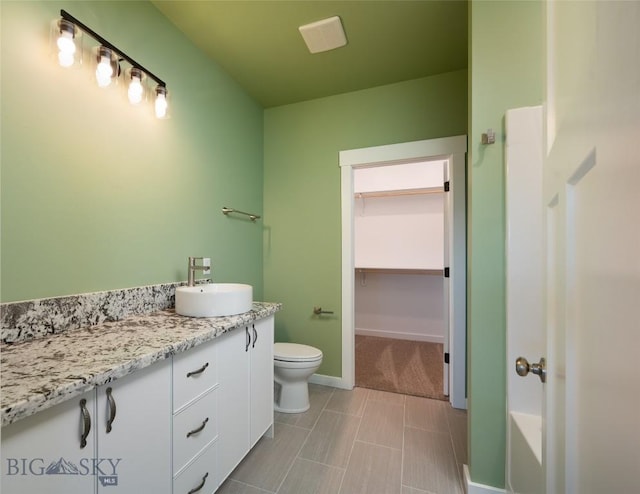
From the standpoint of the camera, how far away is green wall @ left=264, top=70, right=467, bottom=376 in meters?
2.18

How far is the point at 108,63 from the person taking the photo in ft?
3.86

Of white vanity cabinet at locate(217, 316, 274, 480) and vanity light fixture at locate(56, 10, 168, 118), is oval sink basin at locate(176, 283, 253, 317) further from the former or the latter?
vanity light fixture at locate(56, 10, 168, 118)

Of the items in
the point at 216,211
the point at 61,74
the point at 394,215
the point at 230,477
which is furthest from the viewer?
the point at 394,215

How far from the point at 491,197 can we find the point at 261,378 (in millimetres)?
1509

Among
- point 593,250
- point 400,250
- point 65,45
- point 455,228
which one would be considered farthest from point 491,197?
point 400,250

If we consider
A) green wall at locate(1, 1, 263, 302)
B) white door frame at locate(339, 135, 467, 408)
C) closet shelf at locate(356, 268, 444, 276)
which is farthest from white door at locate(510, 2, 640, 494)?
closet shelf at locate(356, 268, 444, 276)

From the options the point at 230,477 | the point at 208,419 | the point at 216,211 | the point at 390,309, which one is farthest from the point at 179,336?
the point at 390,309

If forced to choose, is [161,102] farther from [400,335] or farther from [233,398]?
[400,335]

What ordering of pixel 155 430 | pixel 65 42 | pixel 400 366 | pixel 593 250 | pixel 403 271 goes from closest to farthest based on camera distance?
pixel 593 250 → pixel 155 430 → pixel 65 42 → pixel 400 366 → pixel 403 271

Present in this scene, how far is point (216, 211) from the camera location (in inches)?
76.3

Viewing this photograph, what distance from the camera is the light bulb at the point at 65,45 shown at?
1.04 m

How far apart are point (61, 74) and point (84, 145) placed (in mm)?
270

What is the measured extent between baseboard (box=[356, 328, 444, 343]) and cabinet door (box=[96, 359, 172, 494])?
9.91ft

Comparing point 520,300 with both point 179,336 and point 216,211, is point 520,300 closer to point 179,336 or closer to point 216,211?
point 179,336
